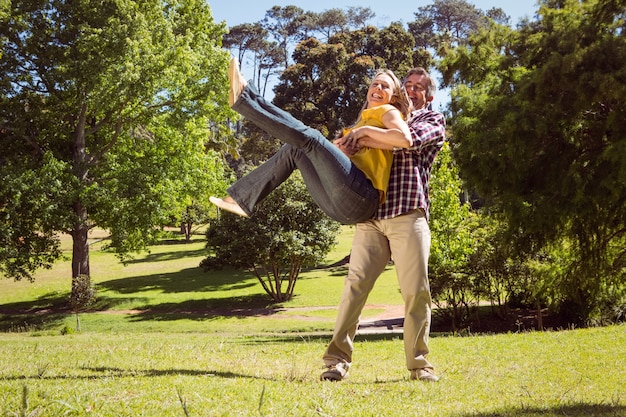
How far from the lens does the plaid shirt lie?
14.2ft

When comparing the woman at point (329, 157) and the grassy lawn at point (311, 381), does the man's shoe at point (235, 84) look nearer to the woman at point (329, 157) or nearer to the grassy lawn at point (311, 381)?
the woman at point (329, 157)

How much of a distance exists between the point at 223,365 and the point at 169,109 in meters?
22.1

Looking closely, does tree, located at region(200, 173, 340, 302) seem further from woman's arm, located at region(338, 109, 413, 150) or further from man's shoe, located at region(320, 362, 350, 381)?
woman's arm, located at region(338, 109, 413, 150)

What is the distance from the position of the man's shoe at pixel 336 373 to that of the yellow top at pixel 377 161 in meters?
1.27

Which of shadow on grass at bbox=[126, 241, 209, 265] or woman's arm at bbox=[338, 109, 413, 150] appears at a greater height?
woman's arm at bbox=[338, 109, 413, 150]

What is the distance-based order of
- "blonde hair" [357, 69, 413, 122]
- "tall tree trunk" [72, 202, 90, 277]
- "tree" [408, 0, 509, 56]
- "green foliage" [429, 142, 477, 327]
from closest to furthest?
"blonde hair" [357, 69, 413, 122]
"green foliage" [429, 142, 477, 327]
"tall tree trunk" [72, 202, 90, 277]
"tree" [408, 0, 509, 56]

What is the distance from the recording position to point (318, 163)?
4129 mm

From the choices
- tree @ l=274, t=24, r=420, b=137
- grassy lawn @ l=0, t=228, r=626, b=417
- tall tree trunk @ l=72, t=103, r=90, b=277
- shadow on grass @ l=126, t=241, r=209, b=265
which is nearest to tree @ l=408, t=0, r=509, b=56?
tree @ l=274, t=24, r=420, b=137

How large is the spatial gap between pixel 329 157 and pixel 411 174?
2.20ft

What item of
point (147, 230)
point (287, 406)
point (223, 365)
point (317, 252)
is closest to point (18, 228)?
point (147, 230)

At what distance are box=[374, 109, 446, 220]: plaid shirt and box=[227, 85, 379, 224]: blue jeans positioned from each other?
14 cm

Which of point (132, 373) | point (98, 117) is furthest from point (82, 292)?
point (132, 373)

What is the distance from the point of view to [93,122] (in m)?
26.9

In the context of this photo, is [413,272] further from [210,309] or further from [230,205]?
[210,309]
